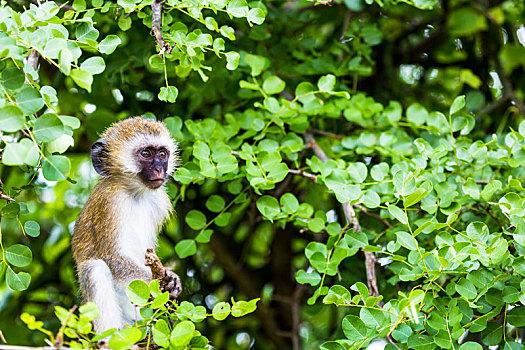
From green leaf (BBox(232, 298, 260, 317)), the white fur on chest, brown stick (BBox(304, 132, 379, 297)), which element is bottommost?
the white fur on chest

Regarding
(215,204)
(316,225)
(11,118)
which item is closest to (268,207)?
(316,225)

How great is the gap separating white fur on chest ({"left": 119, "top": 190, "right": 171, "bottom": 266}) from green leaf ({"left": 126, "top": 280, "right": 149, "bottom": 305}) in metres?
1.20

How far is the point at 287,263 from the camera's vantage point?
5.45 m

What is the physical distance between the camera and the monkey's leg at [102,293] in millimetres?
3188

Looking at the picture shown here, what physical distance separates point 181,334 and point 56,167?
0.73m

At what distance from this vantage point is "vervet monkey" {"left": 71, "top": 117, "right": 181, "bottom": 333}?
337 cm

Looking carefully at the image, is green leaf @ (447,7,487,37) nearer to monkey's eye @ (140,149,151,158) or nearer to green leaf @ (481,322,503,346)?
monkey's eye @ (140,149,151,158)

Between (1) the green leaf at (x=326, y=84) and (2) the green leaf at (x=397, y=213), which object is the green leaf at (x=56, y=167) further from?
(1) the green leaf at (x=326, y=84)

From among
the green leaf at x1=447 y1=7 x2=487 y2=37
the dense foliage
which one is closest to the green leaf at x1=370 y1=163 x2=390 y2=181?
the dense foliage

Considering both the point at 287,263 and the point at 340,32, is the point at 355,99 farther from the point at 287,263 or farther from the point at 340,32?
the point at 287,263

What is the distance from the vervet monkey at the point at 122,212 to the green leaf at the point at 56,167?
115cm

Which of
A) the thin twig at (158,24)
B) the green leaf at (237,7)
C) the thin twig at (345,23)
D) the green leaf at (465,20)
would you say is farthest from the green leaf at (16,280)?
the green leaf at (465,20)

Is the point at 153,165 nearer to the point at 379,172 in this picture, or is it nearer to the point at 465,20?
the point at 379,172

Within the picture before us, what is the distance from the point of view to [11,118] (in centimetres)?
202
